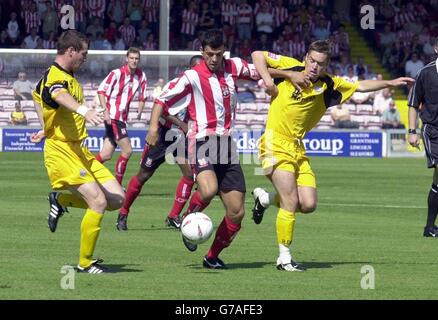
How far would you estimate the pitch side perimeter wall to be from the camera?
Result: 32406 millimetres

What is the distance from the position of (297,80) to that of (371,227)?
198 inches

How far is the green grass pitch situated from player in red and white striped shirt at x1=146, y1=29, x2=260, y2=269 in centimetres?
58

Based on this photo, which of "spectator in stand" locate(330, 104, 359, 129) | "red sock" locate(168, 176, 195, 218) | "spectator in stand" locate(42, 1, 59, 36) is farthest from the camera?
"spectator in stand" locate(42, 1, 59, 36)

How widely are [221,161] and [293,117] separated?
3.25 feet

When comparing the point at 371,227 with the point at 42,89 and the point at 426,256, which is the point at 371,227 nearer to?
the point at 426,256

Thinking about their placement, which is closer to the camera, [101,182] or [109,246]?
[101,182]

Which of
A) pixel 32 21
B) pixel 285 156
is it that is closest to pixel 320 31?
pixel 32 21

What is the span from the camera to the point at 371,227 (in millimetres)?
16297

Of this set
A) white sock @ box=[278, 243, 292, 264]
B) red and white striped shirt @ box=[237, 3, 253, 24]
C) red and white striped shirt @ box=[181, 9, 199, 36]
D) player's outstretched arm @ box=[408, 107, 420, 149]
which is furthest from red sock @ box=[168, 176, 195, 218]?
red and white striped shirt @ box=[237, 3, 253, 24]

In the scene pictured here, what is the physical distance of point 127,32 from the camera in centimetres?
3844

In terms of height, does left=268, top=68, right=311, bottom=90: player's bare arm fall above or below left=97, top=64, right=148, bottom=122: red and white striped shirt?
above

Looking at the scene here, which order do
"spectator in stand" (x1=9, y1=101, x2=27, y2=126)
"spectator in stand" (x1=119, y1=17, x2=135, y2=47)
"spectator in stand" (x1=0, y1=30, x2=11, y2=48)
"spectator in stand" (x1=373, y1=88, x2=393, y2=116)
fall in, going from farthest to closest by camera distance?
"spectator in stand" (x1=119, y1=17, x2=135, y2=47) → "spectator in stand" (x1=0, y1=30, x2=11, y2=48) → "spectator in stand" (x1=373, y1=88, x2=393, y2=116) → "spectator in stand" (x1=9, y1=101, x2=27, y2=126)

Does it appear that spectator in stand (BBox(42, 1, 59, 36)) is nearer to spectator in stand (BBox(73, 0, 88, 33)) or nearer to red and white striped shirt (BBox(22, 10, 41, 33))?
red and white striped shirt (BBox(22, 10, 41, 33))
